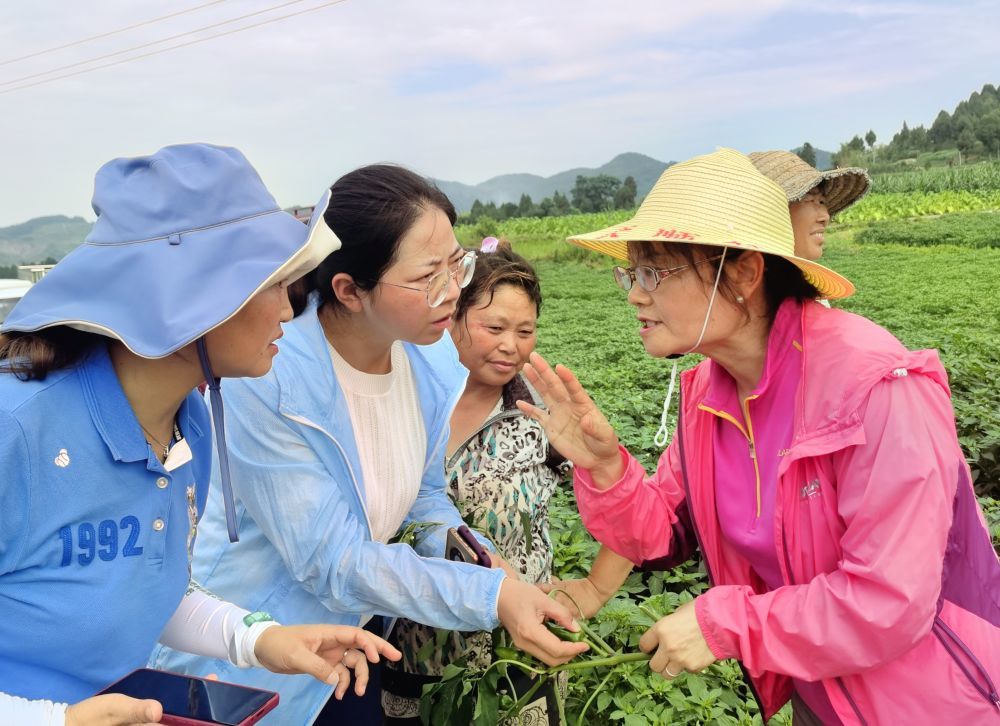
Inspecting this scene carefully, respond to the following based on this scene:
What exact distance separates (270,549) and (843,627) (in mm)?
1073

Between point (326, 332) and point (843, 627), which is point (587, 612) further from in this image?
point (326, 332)

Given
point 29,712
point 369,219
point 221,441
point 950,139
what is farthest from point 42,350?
point 950,139

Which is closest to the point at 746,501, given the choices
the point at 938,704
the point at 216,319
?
the point at 938,704

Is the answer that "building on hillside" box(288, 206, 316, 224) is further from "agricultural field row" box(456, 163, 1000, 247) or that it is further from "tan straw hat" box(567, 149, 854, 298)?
"agricultural field row" box(456, 163, 1000, 247)

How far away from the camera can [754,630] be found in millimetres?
1550

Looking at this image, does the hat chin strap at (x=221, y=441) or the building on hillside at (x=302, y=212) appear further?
the building on hillside at (x=302, y=212)

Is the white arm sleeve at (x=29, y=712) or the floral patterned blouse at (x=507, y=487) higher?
the white arm sleeve at (x=29, y=712)

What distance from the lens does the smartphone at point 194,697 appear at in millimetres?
1283

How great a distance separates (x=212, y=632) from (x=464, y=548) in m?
0.53

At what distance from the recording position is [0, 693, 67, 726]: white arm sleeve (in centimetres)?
114

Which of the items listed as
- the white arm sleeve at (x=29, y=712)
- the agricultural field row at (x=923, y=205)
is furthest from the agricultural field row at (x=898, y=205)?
the white arm sleeve at (x=29, y=712)

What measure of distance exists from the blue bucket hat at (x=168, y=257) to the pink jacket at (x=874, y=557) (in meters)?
0.94

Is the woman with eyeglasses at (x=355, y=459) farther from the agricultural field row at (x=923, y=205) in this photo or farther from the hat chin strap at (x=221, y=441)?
the agricultural field row at (x=923, y=205)

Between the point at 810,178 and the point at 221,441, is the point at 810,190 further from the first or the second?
the point at 221,441
